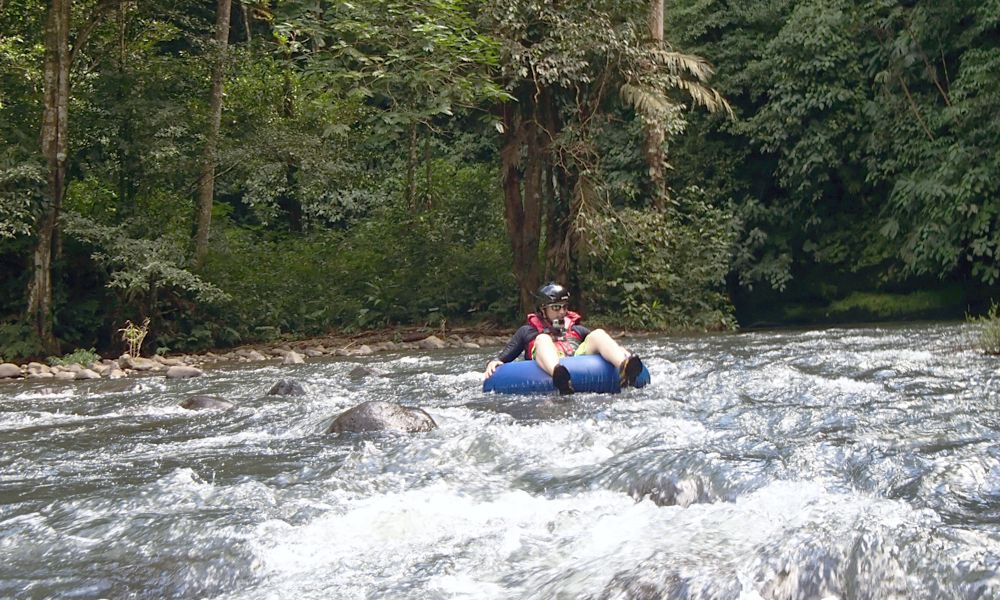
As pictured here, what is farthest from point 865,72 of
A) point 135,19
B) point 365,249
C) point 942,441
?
point 942,441

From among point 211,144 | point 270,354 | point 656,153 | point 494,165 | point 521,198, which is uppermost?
point 656,153

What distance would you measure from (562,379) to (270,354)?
7918mm

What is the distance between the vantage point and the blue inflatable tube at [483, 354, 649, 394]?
23.8 feet

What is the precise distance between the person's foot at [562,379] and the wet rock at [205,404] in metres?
2.67

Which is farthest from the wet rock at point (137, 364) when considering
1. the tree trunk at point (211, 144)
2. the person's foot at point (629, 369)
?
the person's foot at point (629, 369)

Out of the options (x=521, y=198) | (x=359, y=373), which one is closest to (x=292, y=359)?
(x=359, y=373)

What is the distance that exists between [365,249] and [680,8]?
8.17 meters

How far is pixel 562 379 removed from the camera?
23.3 ft

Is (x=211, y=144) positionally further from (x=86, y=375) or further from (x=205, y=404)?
(x=205, y=404)

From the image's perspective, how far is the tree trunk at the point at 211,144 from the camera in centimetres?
1444

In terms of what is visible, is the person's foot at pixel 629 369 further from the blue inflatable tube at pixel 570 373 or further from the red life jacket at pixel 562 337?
the red life jacket at pixel 562 337

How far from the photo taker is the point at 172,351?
46.4 feet

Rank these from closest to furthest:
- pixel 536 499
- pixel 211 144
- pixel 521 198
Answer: pixel 536 499 < pixel 211 144 < pixel 521 198

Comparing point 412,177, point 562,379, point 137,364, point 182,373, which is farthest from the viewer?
point 412,177
